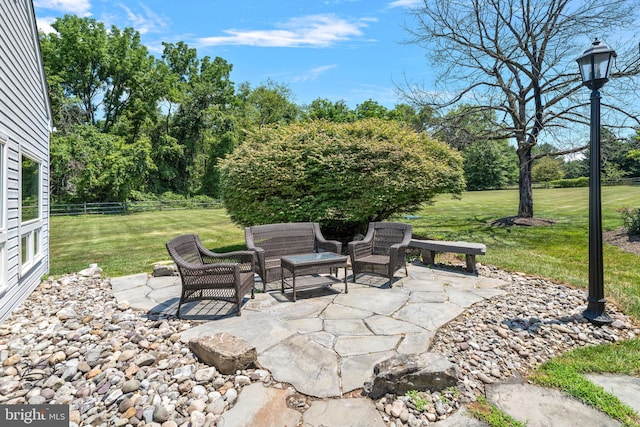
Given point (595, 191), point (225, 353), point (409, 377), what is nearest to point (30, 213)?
point (225, 353)

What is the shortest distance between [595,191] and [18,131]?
7.22 metres

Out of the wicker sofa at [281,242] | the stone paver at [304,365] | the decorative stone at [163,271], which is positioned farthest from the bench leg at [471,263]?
the decorative stone at [163,271]

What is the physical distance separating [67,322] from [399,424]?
352 centimetres

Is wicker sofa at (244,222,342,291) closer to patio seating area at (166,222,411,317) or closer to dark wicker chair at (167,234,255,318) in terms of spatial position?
patio seating area at (166,222,411,317)

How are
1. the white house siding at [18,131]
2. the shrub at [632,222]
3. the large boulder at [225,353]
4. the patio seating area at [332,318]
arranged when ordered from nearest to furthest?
the large boulder at [225,353] → the patio seating area at [332,318] → the white house siding at [18,131] → the shrub at [632,222]

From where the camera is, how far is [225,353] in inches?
99.8

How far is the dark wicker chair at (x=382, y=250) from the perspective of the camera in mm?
4789

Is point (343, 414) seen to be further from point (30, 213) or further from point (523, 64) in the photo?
point (523, 64)

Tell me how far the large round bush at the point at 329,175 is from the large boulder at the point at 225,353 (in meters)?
4.27

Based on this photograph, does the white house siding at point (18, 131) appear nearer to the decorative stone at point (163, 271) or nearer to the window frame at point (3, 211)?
the window frame at point (3, 211)

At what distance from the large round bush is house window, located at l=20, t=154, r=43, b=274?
3.28m

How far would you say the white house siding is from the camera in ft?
13.4

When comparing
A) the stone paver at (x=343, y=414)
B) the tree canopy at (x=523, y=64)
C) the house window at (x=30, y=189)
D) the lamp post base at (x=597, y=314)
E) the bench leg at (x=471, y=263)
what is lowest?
the stone paver at (x=343, y=414)

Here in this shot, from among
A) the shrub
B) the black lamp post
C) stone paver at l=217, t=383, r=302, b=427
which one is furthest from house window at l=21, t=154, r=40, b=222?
the shrub
